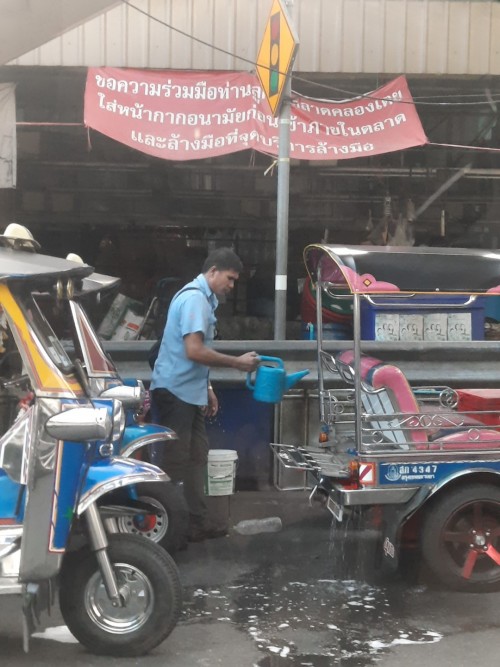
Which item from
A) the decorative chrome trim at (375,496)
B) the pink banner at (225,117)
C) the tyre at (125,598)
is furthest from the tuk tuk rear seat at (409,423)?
the pink banner at (225,117)

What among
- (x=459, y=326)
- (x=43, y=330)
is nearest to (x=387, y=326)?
(x=459, y=326)

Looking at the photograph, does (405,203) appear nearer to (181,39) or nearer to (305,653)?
(181,39)

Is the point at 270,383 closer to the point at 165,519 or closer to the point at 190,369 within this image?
the point at 190,369

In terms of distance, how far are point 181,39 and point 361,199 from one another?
3050mm

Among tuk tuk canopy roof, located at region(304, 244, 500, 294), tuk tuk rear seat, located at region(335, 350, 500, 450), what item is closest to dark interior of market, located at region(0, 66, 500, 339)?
tuk tuk canopy roof, located at region(304, 244, 500, 294)

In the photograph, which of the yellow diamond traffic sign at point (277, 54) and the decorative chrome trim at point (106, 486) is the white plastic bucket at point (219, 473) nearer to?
the decorative chrome trim at point (106, 486)

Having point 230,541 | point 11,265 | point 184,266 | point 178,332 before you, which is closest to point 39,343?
point 11,265

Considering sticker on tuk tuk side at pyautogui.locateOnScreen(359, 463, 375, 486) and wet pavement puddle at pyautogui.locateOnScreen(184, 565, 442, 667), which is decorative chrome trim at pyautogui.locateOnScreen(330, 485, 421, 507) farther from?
wet pavement puddle at pyautogui.locateOnScreen(184, 565, 442, 667)

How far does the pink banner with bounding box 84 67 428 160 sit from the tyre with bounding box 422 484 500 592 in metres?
4.01

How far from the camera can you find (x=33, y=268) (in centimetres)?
389

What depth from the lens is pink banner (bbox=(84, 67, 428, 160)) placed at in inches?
316

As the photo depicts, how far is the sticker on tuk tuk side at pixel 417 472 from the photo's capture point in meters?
5.06

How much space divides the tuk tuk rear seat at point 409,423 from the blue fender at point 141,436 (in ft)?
4.02

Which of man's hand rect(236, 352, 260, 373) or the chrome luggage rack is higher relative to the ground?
man's hand rect(236, 352, 260, 373)
